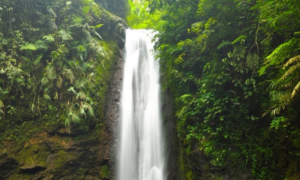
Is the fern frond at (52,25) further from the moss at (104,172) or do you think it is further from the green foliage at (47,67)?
the moss at (104,172)

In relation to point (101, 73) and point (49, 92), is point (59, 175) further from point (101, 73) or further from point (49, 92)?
point (101, 73)

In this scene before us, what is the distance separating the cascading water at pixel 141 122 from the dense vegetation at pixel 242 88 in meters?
1.34

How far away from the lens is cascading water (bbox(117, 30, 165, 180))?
6.72m

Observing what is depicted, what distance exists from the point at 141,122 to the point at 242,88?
4.33 metres

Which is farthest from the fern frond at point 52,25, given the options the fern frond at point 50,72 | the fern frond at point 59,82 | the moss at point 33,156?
the moss at point 33,156

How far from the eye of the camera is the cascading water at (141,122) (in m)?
6.72

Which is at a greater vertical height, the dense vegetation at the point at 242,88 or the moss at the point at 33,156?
the dense vegetation at the point at 242,88

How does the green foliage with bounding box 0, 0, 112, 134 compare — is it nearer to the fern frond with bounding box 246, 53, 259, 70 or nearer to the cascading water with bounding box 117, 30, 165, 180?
the cascading water with bounding box 117, 30, 165, 180

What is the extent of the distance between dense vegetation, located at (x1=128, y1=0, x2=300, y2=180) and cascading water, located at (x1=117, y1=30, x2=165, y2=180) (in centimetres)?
134

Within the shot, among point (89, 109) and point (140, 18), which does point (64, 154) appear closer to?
point (89, 109)

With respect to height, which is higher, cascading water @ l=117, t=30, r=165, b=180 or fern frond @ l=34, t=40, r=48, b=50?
fern frond @ l=34, t=40, r=48, b=50

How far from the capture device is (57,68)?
6895 mm

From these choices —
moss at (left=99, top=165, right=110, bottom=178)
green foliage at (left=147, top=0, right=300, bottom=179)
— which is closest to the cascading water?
moss at (left=99, top=165, right=110, bottom=178)

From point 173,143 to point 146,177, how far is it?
1670 mm
